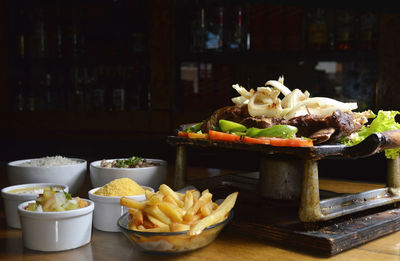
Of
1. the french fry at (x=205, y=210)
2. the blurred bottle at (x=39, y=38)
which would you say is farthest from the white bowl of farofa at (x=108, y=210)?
the blurred bottle at (x=39, y=38)

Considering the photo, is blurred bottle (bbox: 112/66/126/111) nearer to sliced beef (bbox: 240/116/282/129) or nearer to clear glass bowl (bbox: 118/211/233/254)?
sliced beef (bbox: 240/116/282/129)

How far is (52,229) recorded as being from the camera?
105cm

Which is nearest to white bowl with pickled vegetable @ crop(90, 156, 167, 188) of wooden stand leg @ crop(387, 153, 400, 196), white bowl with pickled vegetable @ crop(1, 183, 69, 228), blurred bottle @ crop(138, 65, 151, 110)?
white bowl with pickled vegetable @ crop(1, 183, 69, 228)

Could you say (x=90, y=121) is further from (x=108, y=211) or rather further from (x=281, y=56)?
(x=108, y=211)

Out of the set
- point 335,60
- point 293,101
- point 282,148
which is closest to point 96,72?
point 335,60

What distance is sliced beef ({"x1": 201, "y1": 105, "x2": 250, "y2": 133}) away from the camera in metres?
1.45

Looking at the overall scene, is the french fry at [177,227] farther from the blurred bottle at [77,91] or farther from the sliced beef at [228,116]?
the blurred bottle at [77,91]

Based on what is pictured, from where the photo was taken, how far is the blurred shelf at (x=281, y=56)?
2.77 m

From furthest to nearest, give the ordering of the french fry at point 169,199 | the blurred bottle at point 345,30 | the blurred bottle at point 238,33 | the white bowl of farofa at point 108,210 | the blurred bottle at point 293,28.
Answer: the blurred bottle at point 238,33
the blurred bottle at point 293,28
the blurred bottle at point 345,30
the white bowl of farofa at point 108,210
the french fry at point 169,199

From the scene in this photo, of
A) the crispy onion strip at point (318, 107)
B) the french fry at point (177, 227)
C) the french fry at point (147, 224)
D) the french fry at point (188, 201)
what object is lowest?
the french fry at point (147, 224)

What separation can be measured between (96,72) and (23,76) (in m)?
0.64

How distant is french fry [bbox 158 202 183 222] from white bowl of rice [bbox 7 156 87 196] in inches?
23.0

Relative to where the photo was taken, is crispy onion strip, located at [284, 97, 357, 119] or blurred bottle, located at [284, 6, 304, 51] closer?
crispy onion strip, located at [284, 97, 357, 119]

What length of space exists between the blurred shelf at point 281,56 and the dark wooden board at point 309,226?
1.62 metres
